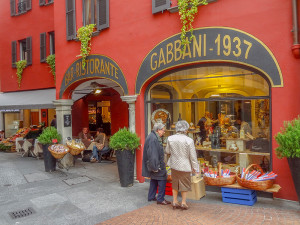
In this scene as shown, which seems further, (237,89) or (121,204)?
(237,89)

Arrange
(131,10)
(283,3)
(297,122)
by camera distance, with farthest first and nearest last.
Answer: (131,10) < (283,3) < (297,122)

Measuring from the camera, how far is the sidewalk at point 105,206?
4.84 m

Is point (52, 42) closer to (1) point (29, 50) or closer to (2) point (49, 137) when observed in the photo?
(1) point (29, 50)

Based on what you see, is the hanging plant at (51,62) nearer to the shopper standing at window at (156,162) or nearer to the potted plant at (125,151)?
the potted plant at (125,151)

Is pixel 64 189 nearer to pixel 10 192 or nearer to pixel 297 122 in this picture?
pixel 10 192

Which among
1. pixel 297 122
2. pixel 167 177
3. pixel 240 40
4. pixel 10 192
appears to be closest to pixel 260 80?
pixel 240 40

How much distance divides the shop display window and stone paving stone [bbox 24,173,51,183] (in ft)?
11.9

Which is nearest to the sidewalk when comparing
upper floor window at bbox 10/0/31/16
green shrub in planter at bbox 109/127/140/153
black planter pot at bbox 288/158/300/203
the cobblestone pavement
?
the cobblestone pavement

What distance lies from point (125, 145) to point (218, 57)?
308cm

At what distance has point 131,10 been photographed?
7.43 meters

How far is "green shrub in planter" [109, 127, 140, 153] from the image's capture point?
269 inches

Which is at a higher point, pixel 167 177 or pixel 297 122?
pixel 297 122

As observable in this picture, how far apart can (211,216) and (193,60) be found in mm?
3387

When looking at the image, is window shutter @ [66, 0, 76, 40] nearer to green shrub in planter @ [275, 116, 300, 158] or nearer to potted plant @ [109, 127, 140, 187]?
potted plant @ [109, 127, 140, 187]
